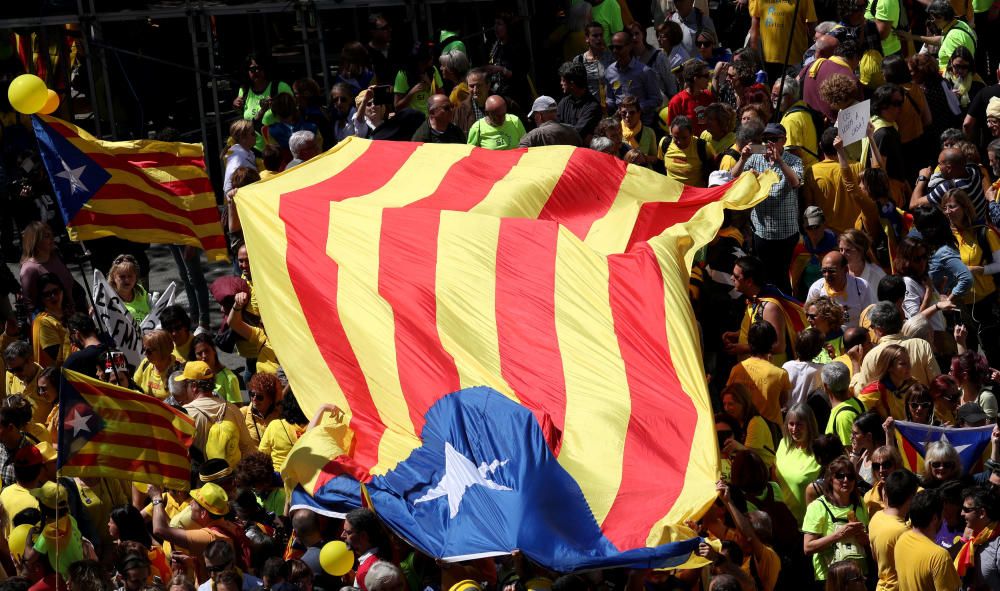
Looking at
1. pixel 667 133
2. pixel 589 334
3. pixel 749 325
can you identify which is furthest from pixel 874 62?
pixel 589 334

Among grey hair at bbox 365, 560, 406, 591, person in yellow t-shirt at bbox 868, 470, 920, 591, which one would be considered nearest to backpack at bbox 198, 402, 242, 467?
grey hair at bbox 365, 560, 406, 591

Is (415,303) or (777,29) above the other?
(777,29)

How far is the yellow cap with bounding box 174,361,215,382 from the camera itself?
33.5 ft

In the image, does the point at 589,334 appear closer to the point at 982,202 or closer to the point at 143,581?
the point at 143,581

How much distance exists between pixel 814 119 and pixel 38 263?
5953 mm

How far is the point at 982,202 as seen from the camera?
1180 cm

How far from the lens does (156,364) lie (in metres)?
10.9

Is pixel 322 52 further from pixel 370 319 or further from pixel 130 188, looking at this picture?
pixel 370 319

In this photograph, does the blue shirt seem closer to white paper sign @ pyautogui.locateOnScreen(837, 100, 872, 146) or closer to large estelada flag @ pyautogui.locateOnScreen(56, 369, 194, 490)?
white paper sign @ pyautogui.locateOnScreen(837, 100, 872, 146)

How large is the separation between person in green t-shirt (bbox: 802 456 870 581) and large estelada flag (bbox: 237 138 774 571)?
72 centimetres

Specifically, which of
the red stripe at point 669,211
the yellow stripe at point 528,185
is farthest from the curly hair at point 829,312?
the yellow stripe at point 528,185

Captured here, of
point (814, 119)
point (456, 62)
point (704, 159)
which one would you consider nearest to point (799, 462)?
point (704, 159)

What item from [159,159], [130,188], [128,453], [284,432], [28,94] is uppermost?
[28,94]

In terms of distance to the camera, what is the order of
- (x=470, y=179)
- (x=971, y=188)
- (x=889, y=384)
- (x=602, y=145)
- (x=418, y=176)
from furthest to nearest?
1. (x=602, y=145)
2. (x=971, y=188)
3. (x=418, y=176)
4. (x=470, y=179)
5. (x=889, y=384)
